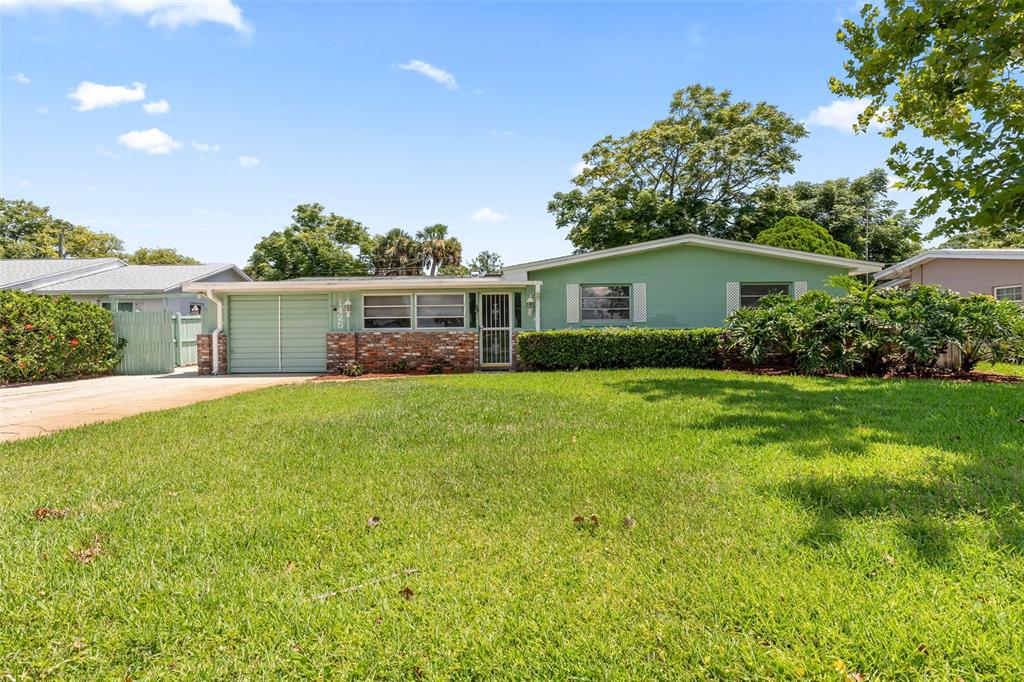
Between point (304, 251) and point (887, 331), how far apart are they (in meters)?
32.7

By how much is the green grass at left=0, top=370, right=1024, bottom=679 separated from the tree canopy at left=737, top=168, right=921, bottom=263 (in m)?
23.3

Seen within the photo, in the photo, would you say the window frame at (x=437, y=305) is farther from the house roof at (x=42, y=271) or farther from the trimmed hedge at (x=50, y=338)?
the house roof at (x=42, y=271)

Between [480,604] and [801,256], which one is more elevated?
[801,256]

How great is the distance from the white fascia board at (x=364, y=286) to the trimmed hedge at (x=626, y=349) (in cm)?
223

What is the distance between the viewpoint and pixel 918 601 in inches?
87.6

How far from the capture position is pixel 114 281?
792 inches

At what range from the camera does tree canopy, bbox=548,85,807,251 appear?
84.1 feet

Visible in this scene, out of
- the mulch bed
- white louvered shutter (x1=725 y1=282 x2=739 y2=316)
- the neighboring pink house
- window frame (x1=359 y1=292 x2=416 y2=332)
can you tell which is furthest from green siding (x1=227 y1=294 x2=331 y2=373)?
the neighboring pink house

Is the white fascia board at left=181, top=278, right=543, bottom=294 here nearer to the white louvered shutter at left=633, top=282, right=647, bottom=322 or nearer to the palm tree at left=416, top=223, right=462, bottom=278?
the white louvered shutter at left=633, top=282, right=647, bottom=322

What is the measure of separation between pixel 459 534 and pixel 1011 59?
37.1ft

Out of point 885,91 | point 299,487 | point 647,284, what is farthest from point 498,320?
point 299,487

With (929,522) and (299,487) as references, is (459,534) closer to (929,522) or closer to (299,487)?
(299,487)

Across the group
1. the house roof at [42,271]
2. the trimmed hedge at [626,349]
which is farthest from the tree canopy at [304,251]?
the trimmed hedge at [626,349]

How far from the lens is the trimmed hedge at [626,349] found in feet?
39.3
